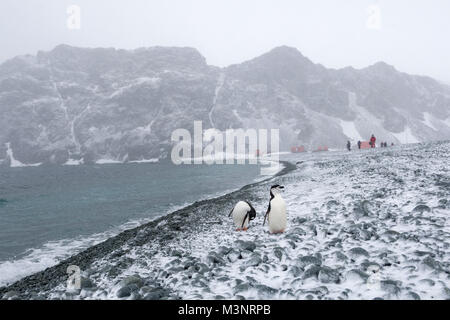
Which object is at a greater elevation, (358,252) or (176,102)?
(176,102)

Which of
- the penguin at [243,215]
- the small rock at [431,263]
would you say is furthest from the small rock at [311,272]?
the penguin at [243,215]

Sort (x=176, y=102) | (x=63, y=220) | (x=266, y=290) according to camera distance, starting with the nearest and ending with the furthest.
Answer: (x=266, y=290) → (x=63, y=220) → (x=176, y=102)

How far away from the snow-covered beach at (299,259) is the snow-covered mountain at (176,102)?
99.9 m

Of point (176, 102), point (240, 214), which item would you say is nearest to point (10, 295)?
point (240, 214)

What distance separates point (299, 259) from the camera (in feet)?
21.5

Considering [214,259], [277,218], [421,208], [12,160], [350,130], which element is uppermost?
[350,130]

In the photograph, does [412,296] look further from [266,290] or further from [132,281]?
[132,281]

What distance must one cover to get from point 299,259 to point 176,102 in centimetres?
12466

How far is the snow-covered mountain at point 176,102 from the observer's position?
114438mm

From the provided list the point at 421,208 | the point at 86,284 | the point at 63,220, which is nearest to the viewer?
the point at 86,284

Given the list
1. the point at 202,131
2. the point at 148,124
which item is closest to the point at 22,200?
the point at 202,131

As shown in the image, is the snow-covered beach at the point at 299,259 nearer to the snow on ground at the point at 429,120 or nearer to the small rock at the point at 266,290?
the small rock at the point at 266,290

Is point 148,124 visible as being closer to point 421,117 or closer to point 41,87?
point 41,87

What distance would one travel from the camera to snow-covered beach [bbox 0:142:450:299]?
5336mm
